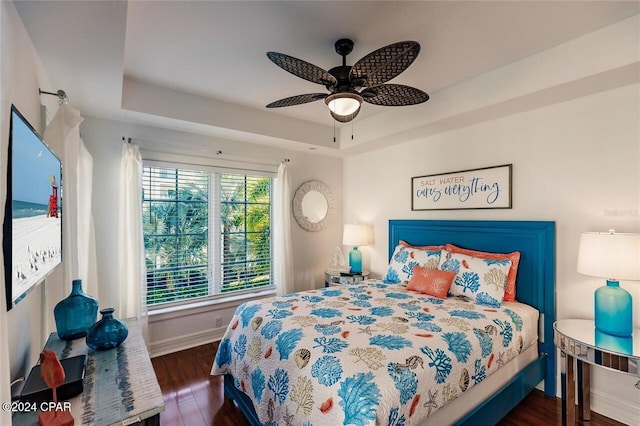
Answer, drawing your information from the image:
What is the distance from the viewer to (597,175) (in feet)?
7.50

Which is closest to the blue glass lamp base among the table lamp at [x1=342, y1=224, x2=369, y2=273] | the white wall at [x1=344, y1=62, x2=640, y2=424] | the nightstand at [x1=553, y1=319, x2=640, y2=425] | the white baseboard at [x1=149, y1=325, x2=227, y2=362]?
the table lamp at [x1=342, y1=224, x2=369, y2=273]

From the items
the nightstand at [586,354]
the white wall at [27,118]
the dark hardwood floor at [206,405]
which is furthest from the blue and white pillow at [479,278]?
the white wall at [27,118]

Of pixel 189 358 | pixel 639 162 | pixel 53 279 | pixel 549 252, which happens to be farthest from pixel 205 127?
pixel 639 162

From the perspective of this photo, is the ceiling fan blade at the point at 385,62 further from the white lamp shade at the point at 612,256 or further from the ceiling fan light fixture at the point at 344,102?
the white lamp shade at the point at 612,256

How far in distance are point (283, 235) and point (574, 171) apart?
2953 millimetres

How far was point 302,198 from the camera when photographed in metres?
4.18

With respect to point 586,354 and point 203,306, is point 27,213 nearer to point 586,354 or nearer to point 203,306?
point 203,306

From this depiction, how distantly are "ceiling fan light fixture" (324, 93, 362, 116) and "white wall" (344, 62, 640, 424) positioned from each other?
1.66 m

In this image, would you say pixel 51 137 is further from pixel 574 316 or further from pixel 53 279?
pixel 574 316

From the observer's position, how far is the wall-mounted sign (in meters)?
2.84

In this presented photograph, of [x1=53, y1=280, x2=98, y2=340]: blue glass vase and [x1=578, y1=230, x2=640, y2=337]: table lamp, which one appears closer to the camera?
[x1=53, y1=280, x2=98, y2=340]: blue glass vase

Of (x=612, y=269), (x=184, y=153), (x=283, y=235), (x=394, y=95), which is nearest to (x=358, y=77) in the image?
(x=394, y=95)

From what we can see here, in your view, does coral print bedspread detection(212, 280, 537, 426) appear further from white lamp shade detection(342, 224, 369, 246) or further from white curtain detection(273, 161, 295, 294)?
white lamp shade detection(342, 224, 369, 246)

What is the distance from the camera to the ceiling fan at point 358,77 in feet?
5.26
